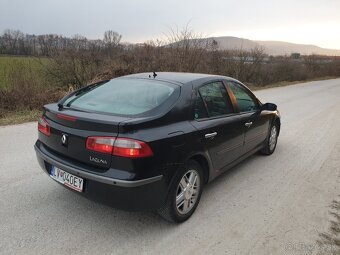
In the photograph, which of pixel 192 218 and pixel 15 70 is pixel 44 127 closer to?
pixel 192 218

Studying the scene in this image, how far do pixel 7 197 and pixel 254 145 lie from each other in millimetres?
3474

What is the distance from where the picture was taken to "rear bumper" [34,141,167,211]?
2824 mm

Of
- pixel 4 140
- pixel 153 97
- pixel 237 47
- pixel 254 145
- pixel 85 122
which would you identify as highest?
pixel 237 47

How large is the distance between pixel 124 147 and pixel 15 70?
30.5 feet

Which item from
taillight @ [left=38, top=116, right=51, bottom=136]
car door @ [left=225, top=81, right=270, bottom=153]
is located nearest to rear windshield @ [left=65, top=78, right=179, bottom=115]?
taillight @ [left=38, top=116, right=51, bottom=136]

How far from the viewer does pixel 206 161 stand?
3656 mm

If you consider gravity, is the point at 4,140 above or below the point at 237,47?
below

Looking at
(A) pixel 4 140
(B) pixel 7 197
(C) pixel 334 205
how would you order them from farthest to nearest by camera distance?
(A) pixel 4 140 < (C) pixel 334 205 < (B) pixel 7 197

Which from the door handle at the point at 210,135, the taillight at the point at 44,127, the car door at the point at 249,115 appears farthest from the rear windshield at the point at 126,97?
the car door at the point at 249,115

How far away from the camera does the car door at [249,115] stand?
4.51m

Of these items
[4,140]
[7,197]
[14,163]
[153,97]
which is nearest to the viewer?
[153,97]

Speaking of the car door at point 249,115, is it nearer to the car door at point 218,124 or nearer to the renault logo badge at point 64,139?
the car door at point 218,124

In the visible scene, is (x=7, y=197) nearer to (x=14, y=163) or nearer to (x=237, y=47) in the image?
(x=14, y=163)

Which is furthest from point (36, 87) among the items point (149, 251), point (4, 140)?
point (149, 251)
